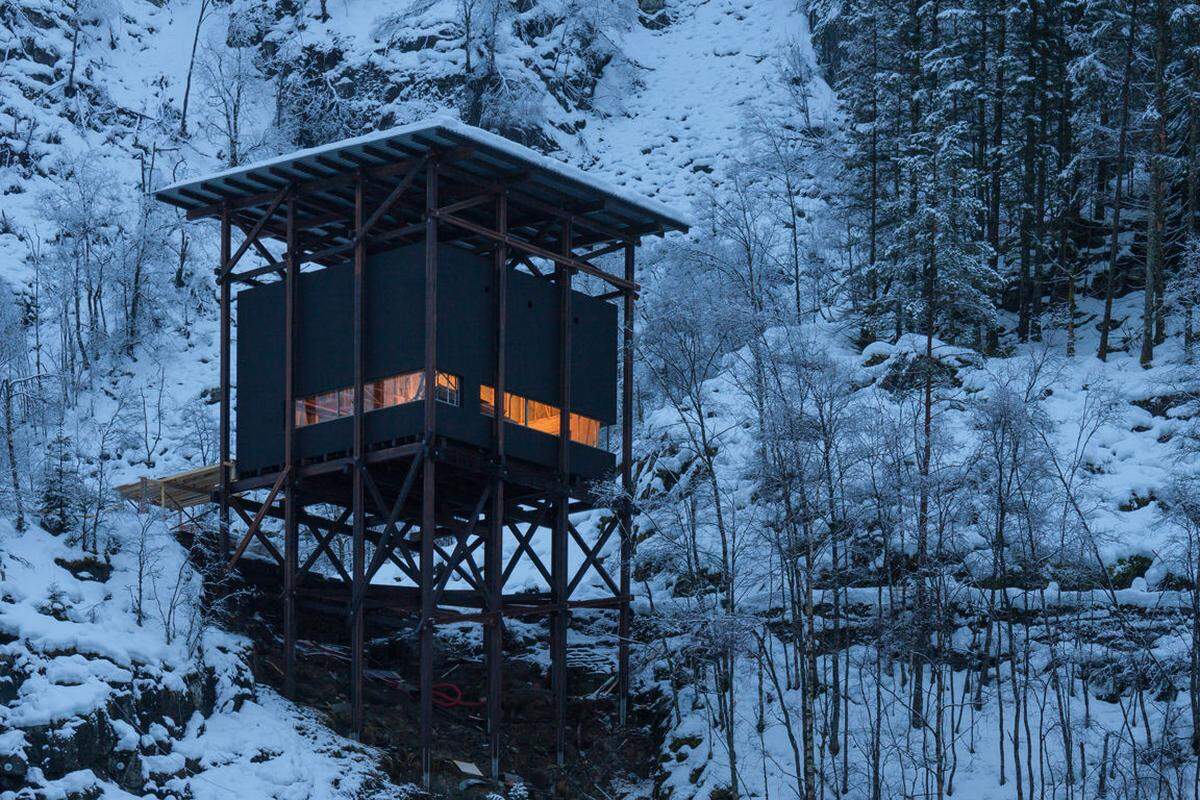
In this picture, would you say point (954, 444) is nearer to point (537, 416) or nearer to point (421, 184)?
point (537, 416)

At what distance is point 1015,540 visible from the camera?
145 feet

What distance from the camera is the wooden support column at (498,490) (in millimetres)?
42344

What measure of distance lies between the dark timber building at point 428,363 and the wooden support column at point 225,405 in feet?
0.33

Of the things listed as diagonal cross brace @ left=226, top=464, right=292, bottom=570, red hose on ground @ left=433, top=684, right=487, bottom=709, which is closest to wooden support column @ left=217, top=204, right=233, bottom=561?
diagonal cross brace @ left=226, top=464, right=292, bottom=570

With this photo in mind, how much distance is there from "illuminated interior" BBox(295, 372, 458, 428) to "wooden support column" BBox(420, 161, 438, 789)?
2.16 ft

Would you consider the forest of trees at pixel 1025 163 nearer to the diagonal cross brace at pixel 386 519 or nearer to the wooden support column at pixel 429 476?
the wooden support column at pixel 429 476

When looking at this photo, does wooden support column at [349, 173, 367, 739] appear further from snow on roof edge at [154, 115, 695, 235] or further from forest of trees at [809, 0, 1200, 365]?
forest of trees at [809, 0, 1200, 365]

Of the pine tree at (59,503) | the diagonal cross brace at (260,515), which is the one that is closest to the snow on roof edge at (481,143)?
the diagonal cross brace at (260,515)

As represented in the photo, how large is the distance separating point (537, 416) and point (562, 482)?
1953mm

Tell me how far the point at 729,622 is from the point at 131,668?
13925 millimetres

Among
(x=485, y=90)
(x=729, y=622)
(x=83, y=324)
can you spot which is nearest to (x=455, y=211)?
(x=729, y=622)

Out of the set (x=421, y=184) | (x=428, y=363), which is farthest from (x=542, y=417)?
(x=421, y=184)

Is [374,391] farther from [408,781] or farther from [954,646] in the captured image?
[954,646]

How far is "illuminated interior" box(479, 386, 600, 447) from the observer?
144ft
